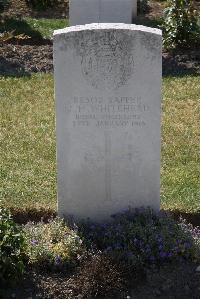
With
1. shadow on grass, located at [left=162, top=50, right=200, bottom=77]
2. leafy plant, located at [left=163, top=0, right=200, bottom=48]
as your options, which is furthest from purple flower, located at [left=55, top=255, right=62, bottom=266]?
leafy plant, located at [left=163, top=0, right=200, bottom=48]

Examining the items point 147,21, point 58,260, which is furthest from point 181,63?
point 58,260

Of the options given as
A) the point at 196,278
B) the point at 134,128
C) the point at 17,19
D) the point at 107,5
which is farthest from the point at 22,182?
the point at 17,19

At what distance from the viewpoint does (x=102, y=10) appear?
41.4 ft

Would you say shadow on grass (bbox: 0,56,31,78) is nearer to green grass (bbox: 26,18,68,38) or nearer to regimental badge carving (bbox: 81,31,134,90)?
green grass (bbox: 26,18,68,38)

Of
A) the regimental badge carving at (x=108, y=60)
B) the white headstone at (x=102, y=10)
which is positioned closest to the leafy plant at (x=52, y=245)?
the regimental badge carving at (x=108, y=60)

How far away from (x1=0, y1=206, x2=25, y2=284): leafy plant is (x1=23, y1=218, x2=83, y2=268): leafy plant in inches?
5.9

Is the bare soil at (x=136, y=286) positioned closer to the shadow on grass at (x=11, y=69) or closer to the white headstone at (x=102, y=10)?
the shadow on grass at (x=11, y=69)

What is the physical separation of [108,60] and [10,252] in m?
1.85

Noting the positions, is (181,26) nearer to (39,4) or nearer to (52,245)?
(39,4)

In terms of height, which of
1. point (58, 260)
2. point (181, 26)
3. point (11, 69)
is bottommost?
point (58, 260)

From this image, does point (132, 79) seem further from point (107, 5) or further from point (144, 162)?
point (107, 5)

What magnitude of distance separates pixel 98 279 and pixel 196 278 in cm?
84

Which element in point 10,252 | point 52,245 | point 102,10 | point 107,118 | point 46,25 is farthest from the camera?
point 46,25

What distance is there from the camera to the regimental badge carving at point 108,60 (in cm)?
596
